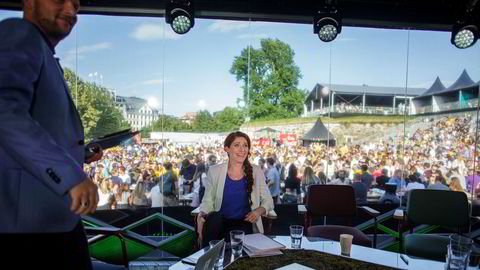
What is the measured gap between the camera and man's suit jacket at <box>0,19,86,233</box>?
0.57m

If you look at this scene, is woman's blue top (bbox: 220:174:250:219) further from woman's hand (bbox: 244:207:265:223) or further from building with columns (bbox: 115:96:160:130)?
building with columns (bbox: 115:96:160:130)

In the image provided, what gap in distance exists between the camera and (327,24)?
3.54 m

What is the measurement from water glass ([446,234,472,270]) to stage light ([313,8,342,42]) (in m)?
2.71

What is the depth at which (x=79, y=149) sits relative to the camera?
→ 77 cm

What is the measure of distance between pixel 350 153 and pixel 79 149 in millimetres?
5424

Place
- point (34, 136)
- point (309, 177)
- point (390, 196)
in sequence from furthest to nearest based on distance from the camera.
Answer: point (309, 177) < point (390, 196) < point (34, 136)

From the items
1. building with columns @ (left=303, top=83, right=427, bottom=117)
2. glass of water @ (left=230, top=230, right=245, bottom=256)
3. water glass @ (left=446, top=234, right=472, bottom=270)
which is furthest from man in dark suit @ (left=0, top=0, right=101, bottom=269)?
building with columns @ (left=303, top=83, right=427, bottom=117)

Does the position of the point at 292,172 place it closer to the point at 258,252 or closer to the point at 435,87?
the point at 435,87

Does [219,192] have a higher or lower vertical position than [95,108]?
lower

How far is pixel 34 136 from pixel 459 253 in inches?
67.5

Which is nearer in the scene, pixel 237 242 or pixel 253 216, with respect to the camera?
pixel 237 242

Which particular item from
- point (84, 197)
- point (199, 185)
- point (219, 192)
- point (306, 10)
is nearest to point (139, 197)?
point (199, 185)

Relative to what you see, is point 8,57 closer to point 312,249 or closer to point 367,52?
point 312,249

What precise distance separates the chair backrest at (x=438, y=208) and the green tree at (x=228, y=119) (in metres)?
2.50
